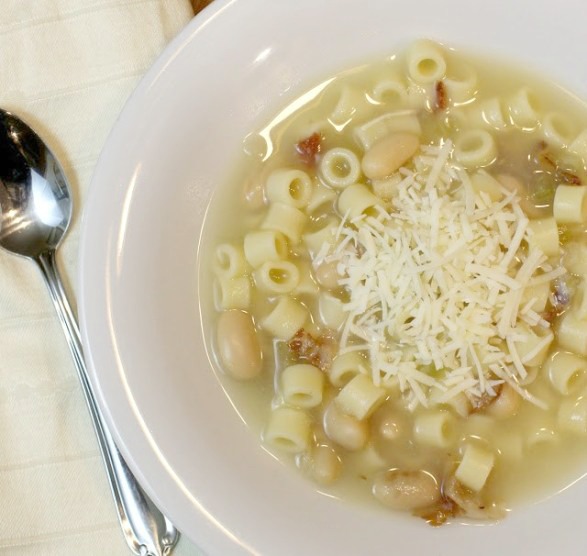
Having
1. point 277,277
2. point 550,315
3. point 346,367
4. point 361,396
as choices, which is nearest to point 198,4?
point 277,277

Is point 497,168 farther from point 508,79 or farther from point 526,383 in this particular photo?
point 526,383

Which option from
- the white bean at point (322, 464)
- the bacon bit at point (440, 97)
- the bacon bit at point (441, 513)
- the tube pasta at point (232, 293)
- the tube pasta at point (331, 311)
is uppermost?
the bacon bit at point (440, 97)

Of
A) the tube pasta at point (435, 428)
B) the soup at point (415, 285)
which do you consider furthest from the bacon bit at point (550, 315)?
the tube pasta at point (435, 428)

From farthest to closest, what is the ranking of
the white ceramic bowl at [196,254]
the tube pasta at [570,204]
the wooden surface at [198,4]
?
the wooden surface at [198,4] → the tube pasta at [570,204] → the white ceramic bowl at [196,254]

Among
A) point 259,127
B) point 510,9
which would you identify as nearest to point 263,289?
point 259,127

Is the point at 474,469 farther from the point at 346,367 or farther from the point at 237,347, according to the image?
the point at 237,347

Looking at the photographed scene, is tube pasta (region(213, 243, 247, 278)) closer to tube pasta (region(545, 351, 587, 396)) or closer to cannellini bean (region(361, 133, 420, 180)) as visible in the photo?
cannellini bean (region(361, 133, 420, 180))

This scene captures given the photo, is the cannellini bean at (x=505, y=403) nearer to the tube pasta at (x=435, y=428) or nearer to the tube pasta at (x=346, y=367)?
the tube pasta at (x=435, y=428)
